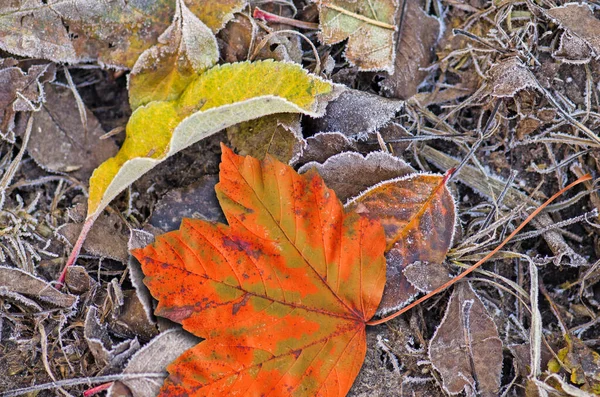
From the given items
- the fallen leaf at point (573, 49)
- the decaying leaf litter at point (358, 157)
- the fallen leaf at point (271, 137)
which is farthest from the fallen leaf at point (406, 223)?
the fallen leaf at point (573, 49)

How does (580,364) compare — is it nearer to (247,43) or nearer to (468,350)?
(468,350)

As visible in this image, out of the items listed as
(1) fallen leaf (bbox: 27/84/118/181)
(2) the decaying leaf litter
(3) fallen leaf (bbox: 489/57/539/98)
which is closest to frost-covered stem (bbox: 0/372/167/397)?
(2) the decaying leaf litter

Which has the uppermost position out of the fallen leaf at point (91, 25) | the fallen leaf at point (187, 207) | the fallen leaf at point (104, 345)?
the fallen leaf at point (91, 25)

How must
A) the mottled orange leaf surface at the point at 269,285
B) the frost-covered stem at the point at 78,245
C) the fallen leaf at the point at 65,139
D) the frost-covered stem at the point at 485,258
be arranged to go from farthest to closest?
1. the fallen leaf at the point at 65,139
2. the frost-covered stem at the point at 78,245
3. the frost-covered stem at the point at 485,258
4. the mottled orange leaf surface at the point at 269,285

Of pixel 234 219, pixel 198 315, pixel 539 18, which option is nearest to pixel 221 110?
pixel 234 219

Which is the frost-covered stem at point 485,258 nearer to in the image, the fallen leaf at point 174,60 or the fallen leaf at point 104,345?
the fallen leaf at point 104,345
